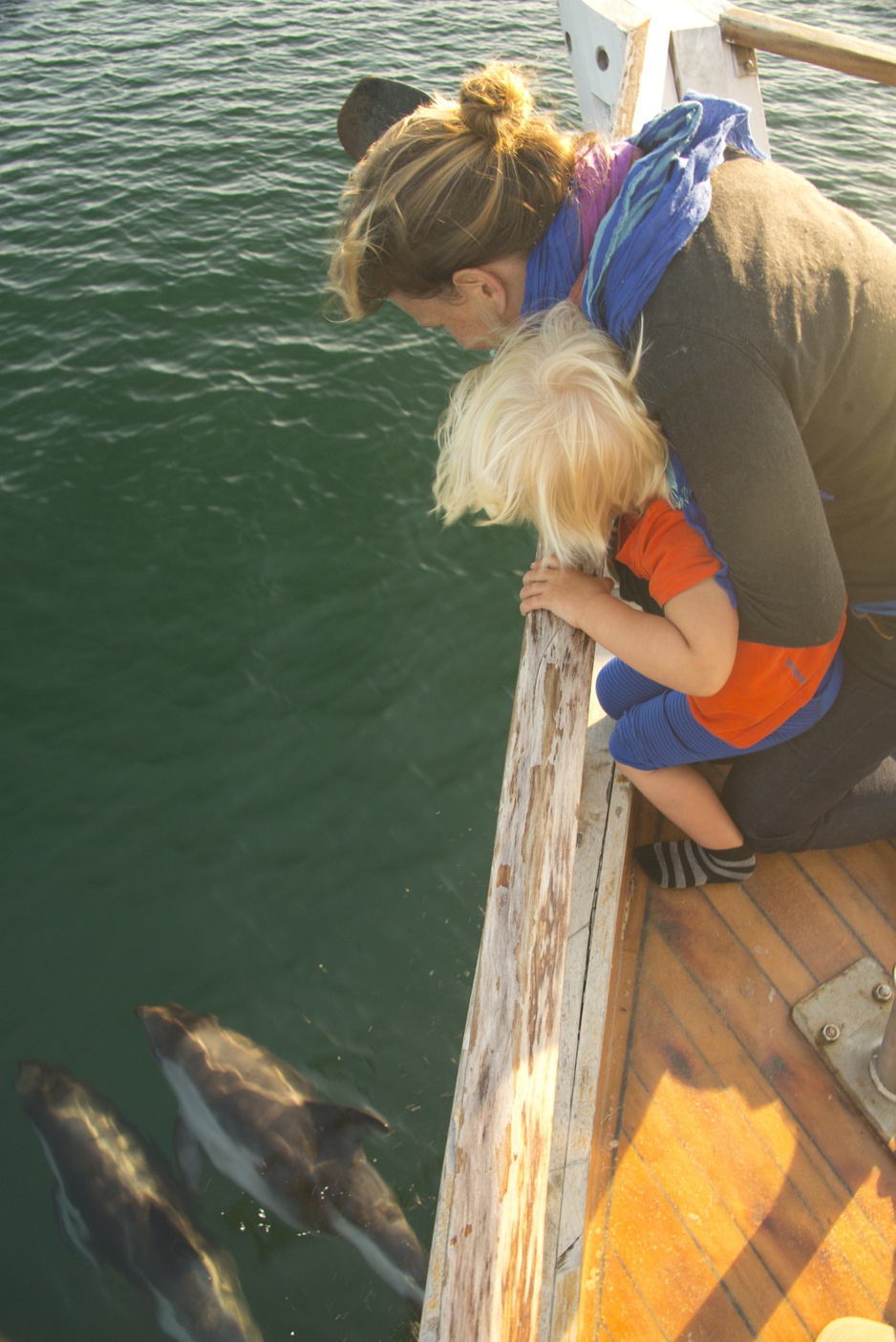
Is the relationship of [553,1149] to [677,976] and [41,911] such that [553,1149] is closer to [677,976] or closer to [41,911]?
[677,976]

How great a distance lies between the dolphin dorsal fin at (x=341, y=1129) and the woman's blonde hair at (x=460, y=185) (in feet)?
10.7

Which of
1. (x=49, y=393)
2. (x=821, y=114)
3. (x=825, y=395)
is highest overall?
(x=821, y=114)

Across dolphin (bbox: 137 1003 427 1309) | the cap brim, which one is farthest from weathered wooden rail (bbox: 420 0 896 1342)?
dolphin (bbox: 137 1003 427 1309)

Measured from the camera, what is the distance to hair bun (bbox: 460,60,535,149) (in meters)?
1.62

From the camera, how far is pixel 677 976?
2.60 m

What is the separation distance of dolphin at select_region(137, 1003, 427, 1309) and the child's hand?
2584mm

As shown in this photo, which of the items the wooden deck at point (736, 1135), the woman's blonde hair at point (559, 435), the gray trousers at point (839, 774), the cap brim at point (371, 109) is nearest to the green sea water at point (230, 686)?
the wooden deck at point (736, 1135)

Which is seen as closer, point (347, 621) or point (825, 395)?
point (825, 395)

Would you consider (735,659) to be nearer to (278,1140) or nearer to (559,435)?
(559,435)

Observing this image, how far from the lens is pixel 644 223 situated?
1.45 m

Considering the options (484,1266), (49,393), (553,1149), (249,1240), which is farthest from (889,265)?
(49,393)

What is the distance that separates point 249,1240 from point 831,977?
248cm

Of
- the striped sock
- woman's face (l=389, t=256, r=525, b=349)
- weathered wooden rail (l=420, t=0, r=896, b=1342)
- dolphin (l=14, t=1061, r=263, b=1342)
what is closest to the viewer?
weathered wooden rail (l=420, t=0, r=896, b=1342)

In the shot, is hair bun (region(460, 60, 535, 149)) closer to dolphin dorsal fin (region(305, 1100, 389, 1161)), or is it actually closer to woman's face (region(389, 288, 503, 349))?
woman's face (region(389, 288, 503, 349))
